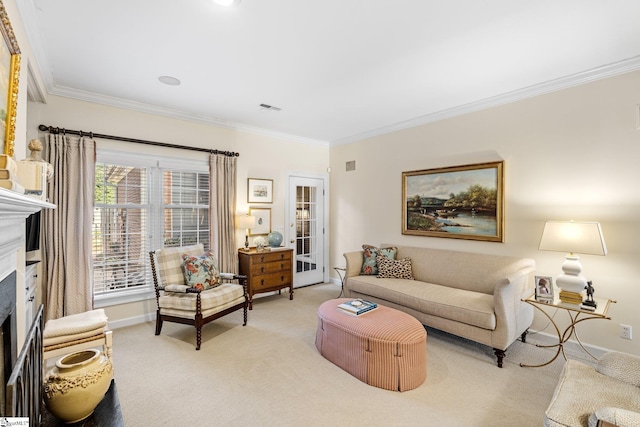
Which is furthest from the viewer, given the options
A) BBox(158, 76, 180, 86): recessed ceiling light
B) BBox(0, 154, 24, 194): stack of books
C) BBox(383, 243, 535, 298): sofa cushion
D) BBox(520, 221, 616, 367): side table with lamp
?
BBox(383, 243, 535, 298): sofa cushion

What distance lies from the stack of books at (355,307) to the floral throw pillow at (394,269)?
1.12m

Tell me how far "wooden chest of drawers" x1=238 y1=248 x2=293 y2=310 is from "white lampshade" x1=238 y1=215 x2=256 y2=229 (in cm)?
38

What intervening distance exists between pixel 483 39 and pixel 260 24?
5.73 feet

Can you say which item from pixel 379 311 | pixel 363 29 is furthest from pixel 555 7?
pixel 379 311

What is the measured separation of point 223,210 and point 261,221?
75cm

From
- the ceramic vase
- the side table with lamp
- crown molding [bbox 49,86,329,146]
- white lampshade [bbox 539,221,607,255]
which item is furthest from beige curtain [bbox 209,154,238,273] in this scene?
white lampshade [bbox 539,221,607,255]

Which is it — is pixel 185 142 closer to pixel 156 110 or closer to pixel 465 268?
pixel 156 110

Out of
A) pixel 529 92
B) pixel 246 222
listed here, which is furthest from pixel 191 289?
pixel 529 92

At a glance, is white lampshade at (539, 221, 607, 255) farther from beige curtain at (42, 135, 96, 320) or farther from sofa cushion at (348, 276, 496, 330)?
beige curtain at (42, 135, 96, 320)

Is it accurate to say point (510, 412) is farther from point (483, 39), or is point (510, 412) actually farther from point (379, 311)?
point (483, 39)

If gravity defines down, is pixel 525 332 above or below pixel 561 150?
below

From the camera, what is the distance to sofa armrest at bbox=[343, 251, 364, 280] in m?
4.25

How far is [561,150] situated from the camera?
311cm

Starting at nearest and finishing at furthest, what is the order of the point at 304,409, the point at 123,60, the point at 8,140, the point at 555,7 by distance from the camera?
the point at 8,140 → the point at 555,7 → the point at 304,409 → the point at 123,60
